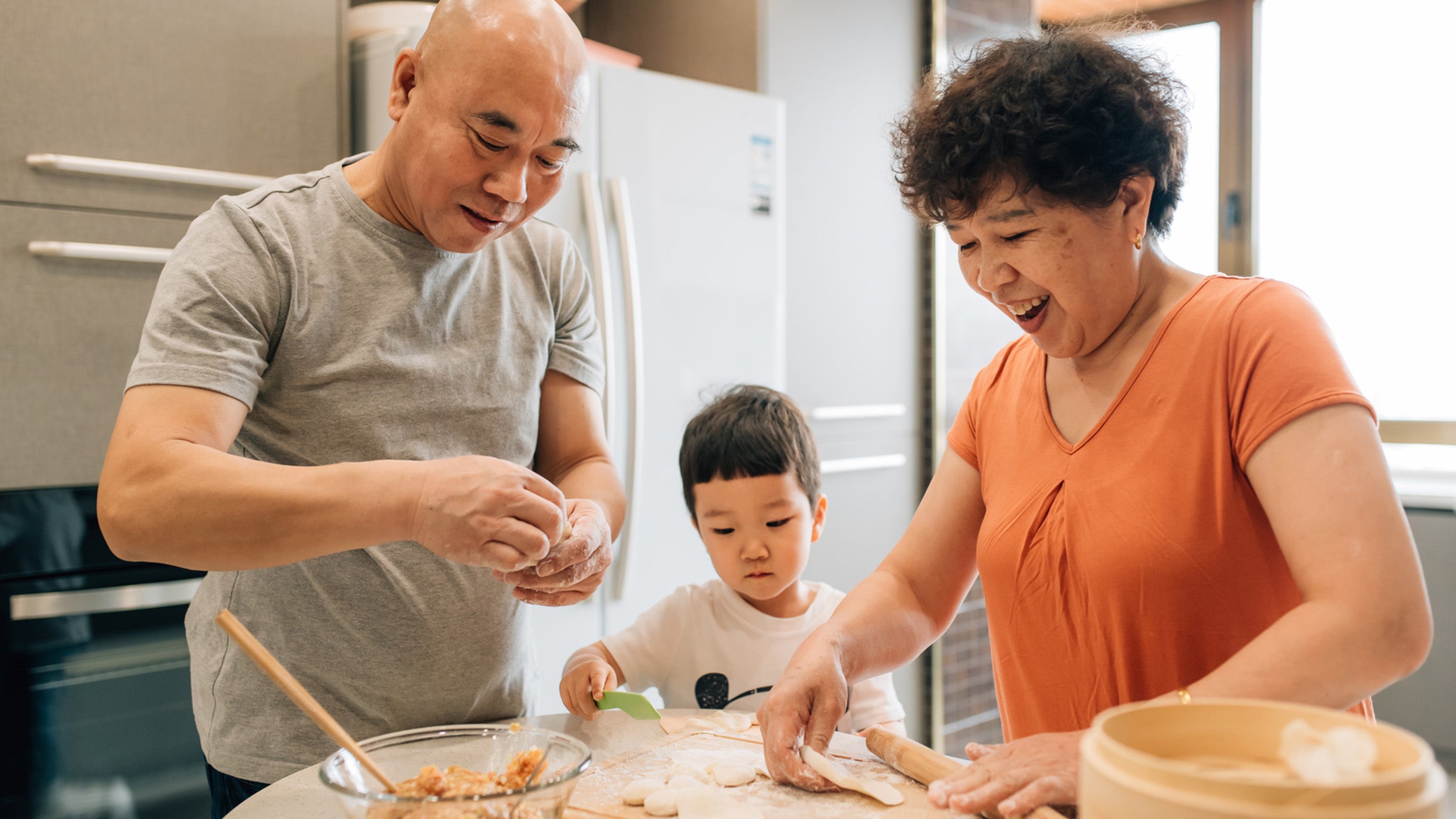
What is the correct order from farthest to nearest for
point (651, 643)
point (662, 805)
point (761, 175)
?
point (761, 175), point (651, 643), point (662, 805)

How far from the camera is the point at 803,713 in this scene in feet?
3.19

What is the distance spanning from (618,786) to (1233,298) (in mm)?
716

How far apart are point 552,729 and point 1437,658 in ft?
9.08


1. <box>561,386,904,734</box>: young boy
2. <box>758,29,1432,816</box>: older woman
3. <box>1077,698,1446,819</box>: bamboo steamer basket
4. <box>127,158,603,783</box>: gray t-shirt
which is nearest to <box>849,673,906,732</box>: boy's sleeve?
<box>561,386,904,734</box>: young boy

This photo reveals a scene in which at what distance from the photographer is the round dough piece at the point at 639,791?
0.88m

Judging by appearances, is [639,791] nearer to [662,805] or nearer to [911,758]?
[662,805]

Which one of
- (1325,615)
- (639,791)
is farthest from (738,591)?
(1325,615)

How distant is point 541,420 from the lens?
1288 millimetres

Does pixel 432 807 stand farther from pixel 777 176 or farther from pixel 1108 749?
pixel 777 176

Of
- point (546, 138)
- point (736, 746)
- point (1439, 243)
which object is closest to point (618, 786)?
point (736, 746)

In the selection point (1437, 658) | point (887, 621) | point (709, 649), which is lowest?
point (1437, 658)

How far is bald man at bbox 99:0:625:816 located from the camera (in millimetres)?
958

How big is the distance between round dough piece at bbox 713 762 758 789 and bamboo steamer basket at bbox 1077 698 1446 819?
46cm

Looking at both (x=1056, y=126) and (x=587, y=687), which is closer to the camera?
(x=1056, y=126)
